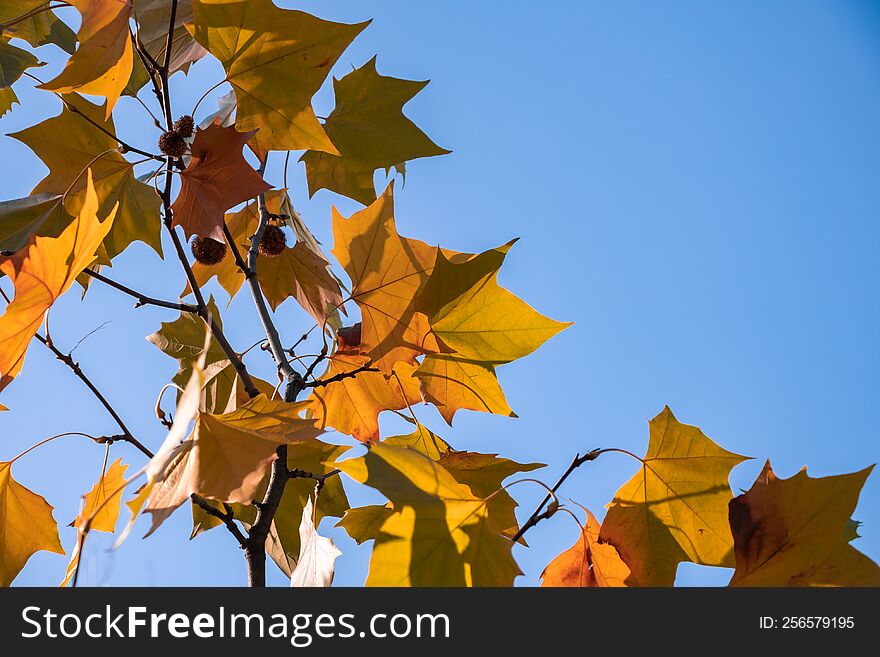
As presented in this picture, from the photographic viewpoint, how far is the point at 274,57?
838 mm

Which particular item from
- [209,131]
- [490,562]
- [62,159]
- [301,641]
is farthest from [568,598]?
[62,159]

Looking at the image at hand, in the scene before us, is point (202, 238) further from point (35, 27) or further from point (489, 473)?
point (35, 27)

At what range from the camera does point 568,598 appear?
0.58 m

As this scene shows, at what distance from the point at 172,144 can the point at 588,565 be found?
64cm

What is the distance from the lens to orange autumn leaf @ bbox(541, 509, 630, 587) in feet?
2.39

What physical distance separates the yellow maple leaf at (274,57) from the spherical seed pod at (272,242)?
165 millimetres

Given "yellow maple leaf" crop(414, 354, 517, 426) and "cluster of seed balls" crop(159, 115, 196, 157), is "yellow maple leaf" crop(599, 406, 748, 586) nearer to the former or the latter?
"yellow maple leaf" crop(414, 354, 517, 426)

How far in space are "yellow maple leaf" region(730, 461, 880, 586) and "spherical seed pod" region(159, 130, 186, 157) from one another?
2.25ft

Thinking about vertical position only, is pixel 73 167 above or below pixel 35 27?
below

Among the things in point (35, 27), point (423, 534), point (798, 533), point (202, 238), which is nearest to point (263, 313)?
point (202, 238)

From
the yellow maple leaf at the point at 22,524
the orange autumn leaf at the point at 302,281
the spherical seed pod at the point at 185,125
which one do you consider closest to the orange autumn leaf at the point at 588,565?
the orange autumn leaf at the point at 302,281

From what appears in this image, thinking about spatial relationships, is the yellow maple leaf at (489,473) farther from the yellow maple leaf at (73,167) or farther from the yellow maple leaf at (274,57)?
the yellow maple leaf at (73,167)

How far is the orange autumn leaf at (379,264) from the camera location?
0.87 m

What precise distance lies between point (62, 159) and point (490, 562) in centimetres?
72
